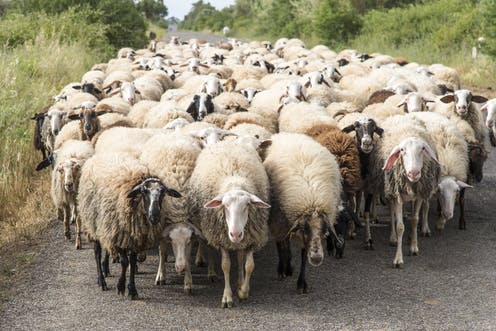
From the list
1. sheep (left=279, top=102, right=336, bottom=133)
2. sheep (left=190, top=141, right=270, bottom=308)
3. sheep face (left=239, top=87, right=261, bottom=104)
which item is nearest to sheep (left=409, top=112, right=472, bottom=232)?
sheep (left=279, top=102, right=336, bottom=133)

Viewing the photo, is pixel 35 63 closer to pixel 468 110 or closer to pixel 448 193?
pixel 468 110

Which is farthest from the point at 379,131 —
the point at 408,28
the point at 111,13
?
the point at 408,28

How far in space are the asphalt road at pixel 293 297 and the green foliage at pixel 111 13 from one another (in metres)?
16.9

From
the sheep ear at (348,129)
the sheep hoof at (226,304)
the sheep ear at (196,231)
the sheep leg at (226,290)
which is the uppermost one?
the sheep ear at (348,129)

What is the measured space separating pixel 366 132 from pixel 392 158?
54 cm

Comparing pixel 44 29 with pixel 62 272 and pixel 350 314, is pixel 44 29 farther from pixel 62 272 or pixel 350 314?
pixel 350 314

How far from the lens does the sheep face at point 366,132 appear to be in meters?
7.54

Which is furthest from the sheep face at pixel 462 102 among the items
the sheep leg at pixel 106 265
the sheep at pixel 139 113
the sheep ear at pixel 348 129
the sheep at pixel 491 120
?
the sheep leg at pixel 106 265

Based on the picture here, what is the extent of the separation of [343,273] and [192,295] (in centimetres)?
164

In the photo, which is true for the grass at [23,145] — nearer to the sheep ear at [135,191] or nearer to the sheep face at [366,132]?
the sheep ear at [135,191]

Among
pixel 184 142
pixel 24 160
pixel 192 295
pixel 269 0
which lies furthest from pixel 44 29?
pixel 269 0

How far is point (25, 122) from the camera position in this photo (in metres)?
11.7

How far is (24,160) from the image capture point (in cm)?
1058

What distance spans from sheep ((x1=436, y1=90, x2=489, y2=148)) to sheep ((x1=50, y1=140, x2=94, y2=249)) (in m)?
5.23
